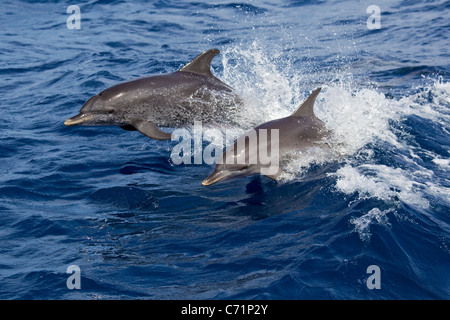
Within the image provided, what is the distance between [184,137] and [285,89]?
2.62m

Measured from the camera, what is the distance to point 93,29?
18.3 meters

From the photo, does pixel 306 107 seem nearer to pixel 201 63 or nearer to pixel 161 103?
pixel 201 63

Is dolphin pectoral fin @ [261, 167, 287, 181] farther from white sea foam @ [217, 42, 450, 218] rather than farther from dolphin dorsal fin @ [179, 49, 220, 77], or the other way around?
dolphin dorsal fin @ [179, 49, 220, 77]

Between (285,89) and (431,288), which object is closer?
(431,288)

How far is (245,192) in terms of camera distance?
7.52m

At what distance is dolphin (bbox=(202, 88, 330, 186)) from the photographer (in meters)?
7.24

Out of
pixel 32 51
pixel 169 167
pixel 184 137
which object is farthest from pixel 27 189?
pixel 32 51

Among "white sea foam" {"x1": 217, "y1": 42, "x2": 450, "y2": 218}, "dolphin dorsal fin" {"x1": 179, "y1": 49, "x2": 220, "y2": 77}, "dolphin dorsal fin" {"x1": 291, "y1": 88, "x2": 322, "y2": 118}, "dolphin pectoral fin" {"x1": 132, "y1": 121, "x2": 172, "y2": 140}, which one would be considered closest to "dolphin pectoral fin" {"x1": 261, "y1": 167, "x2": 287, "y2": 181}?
"white sea foam" {"x1": 217, "y1": 42, "x2": 450, "y2": 218}

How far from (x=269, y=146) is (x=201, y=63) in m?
2.19

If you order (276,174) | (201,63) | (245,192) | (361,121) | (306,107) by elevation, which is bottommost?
(245,192)

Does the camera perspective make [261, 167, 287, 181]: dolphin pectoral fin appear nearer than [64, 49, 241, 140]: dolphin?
Yes

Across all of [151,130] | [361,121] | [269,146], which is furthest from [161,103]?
[361,121]
